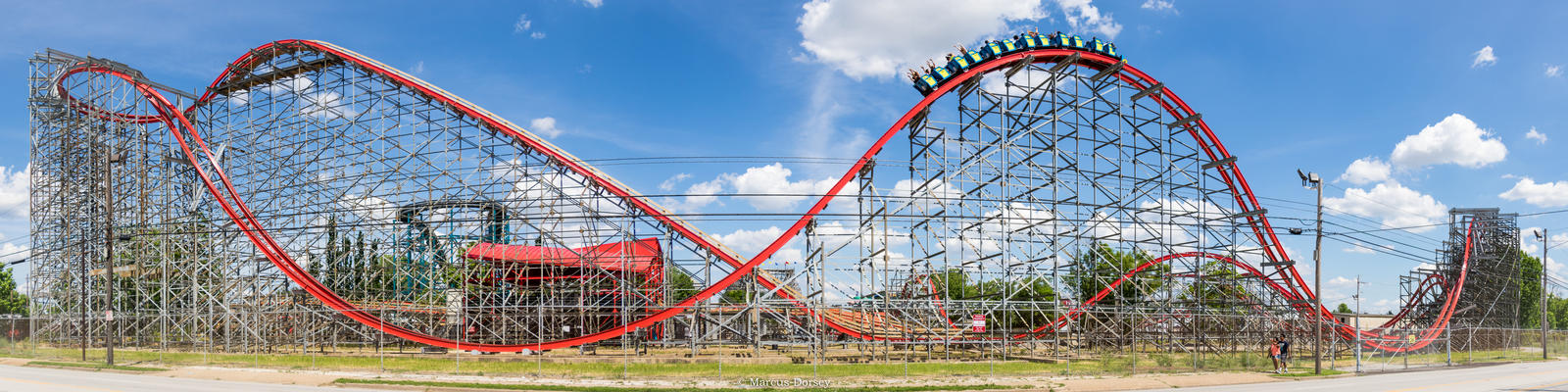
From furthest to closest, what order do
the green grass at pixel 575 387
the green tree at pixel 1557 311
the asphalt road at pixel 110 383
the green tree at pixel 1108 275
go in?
the green tree at pixel 1557 311 < the green tree at pixel 1108 275 < the asphalt road at pixel 110 383 < the green grass at pixel 575 387

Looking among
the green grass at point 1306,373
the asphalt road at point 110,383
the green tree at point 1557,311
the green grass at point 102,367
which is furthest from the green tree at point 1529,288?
the green grass at point 102,367

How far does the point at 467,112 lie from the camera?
31.9 m

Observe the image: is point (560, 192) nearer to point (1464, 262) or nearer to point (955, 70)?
point (955, 70)

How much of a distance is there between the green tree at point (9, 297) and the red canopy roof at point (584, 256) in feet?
187

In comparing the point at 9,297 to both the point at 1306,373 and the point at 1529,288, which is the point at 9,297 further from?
the point at 1529,288

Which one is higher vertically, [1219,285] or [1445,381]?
[1219,285]

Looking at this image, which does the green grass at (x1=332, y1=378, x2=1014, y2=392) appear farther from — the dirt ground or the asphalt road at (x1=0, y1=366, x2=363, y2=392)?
the asphalt road at (x1=0, y1=366, x2=363, y2=392)

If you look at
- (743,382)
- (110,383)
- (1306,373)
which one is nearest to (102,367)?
(110,383)

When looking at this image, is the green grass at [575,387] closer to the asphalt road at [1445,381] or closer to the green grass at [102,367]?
the asphalt road at [1445,381]

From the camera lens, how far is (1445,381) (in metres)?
23.7

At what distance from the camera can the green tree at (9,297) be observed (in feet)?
223

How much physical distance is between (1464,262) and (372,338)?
48274 mm

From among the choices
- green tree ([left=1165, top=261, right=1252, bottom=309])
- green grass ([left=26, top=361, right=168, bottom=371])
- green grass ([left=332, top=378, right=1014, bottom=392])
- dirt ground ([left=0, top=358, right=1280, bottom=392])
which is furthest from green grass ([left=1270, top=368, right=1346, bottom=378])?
green grass ([left=26, top=361, right=168, bottom=371])

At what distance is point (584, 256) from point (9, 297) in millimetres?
62412
